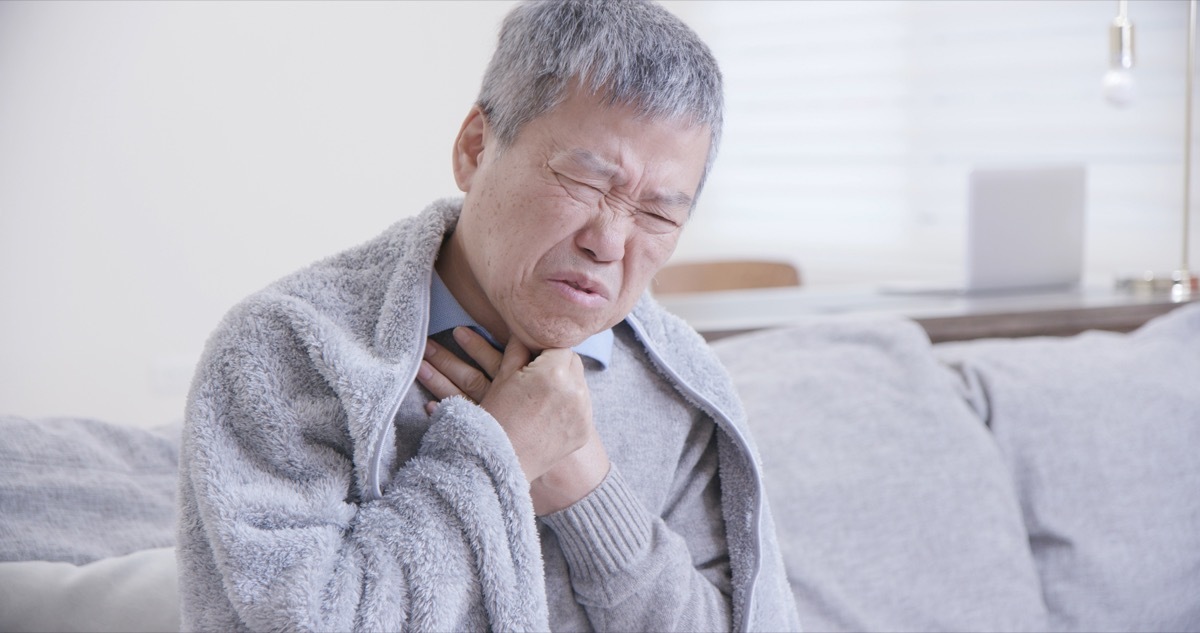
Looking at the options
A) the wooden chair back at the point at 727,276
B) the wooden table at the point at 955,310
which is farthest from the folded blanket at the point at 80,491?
the wooden chair back at the point at 727,276

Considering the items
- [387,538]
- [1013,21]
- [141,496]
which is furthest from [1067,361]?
[1013,21]

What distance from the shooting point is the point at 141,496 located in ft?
4.23

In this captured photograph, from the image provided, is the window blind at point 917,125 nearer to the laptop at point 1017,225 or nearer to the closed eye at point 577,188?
the laptop at point 1017,225

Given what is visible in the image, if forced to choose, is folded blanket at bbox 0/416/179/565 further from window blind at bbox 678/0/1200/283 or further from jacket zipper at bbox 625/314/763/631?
window blind at bbox 678/0/1200/283

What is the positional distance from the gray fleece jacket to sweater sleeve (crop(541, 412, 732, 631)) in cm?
9

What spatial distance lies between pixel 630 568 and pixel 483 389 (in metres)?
0.23

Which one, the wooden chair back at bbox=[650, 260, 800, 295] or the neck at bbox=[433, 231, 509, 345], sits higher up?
the neck at bbox=[433, 231, 509, 345]

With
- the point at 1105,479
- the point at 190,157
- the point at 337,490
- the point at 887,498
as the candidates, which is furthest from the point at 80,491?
the point at 190,157

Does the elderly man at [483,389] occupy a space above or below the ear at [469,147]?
below

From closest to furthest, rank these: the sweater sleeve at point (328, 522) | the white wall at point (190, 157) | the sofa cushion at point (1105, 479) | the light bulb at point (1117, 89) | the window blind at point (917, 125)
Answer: the sweater sleeve at point (328, 522)
the sofa cushion at point (1105, 479)
the white wall at point (190, 157)
the light bulb at point (1117, 89)
the window blind at point (917, 125)

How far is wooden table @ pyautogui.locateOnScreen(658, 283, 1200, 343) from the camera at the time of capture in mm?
2129

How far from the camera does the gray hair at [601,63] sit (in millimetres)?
963

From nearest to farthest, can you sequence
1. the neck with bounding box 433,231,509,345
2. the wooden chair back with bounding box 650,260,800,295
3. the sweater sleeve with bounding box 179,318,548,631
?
the sweater sleeve with bounding box 179,318,548,631
the neck with bounding box 433,231,509,345
the wooden chair back with bounding box 650,260,800,295

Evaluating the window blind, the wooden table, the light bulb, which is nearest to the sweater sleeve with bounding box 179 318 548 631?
the wooden table
